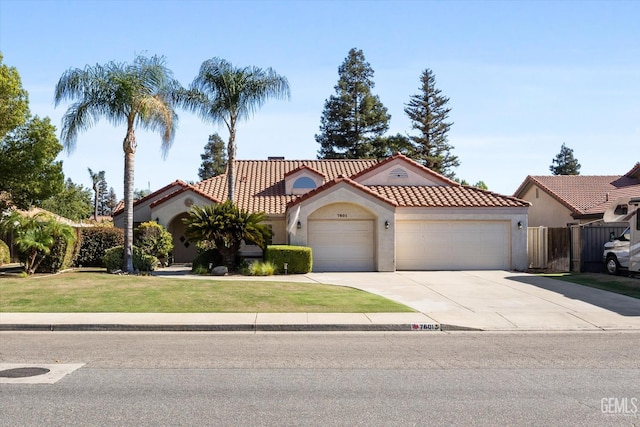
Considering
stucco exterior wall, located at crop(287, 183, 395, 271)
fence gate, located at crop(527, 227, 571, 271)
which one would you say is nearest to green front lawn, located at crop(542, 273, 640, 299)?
fence gate, located at crop(527, 227, 571, 271)

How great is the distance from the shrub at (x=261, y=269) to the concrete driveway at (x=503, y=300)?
1402mm

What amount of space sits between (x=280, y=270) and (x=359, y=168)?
14.1m

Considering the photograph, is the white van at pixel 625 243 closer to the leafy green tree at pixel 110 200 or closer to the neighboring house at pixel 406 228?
the neighboring house at pixel 406 228

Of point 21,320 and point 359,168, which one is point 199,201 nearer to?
point 359,168

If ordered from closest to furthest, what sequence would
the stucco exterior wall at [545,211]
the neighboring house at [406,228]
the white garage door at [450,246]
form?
the neighboring house at [406,228]
the white garage door at [450,246]
the stucco exterior wall at [545,211]

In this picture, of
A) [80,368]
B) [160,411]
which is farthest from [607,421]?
[80,368]

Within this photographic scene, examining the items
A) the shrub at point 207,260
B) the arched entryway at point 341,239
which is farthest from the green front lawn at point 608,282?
the shrub at point 207,260

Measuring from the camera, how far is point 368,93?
6519 centimetres

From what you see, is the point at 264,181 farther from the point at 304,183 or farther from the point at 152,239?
the point at 152,239

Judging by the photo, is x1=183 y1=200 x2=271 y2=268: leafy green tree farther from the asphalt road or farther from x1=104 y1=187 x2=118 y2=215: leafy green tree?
x1=104 y1=187 x2=118 y2=215: leafy green tree

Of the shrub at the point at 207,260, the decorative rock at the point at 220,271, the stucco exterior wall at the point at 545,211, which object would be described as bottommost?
the decorative rock at the point at 220,271

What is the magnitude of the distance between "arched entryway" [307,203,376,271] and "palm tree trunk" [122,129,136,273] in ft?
25.1

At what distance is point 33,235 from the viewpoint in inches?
798

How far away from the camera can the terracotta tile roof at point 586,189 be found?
34.4 metres
